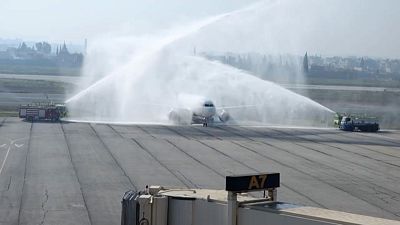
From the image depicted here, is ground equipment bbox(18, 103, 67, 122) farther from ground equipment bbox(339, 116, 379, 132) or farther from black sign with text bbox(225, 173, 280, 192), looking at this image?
black sign with text bbox(225, 173, 280, 192)

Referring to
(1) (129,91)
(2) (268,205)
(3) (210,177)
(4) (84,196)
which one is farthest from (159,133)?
(2) (268,205)

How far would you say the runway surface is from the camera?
32844mm

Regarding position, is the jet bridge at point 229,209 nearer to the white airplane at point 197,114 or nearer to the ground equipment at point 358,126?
the white airplane at point 197,114

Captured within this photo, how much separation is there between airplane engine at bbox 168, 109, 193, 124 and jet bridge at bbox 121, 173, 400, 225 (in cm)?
6632

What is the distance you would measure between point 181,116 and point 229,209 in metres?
69.3

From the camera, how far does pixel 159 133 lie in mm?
68188

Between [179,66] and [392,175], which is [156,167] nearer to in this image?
[392,175]

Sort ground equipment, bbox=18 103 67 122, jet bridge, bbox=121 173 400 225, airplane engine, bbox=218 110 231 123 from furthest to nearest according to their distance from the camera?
airplane engine, bbox=218 110 231 123 → ground equipment, bbox=18 103 67 122 → jet bridge, bbox=121 173 400 225

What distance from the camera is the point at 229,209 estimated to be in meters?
13.7

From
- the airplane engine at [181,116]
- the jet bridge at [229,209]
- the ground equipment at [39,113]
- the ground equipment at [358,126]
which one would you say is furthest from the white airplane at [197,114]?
the jet bridge at [229,209]

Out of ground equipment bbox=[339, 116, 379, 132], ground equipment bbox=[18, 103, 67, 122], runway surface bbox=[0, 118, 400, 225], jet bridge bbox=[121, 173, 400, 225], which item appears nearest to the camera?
jet bridge bbox=[121, 173, 400, 225]

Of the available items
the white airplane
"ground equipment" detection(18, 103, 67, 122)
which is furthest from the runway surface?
"ground equipment" detection(18, 103, 67, 122)

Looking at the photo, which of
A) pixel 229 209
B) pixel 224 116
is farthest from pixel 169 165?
pixel 224 116

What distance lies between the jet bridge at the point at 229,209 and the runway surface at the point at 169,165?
1360 cm
